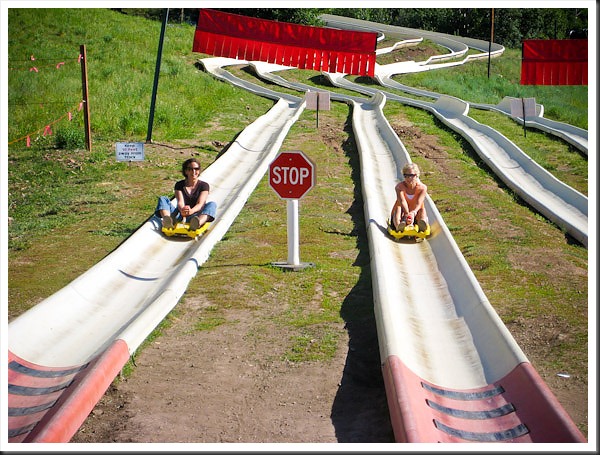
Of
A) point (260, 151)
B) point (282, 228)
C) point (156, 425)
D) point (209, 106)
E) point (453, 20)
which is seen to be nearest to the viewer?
point (156, 425)

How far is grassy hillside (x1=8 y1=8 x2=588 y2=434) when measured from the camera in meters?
7.81

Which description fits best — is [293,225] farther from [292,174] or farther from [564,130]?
[564,130]

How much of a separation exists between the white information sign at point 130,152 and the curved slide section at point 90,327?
2.88 meters

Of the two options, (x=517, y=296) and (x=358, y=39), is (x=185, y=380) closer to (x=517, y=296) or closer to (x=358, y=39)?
(x=517, y=296)

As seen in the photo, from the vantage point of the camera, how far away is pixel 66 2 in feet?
27.5

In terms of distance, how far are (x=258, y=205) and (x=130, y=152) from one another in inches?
115

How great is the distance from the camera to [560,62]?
616 inches

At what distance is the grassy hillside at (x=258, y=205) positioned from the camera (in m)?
7.81

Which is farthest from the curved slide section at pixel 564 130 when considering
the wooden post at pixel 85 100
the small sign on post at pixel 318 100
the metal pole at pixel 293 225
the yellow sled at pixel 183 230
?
the metal pole at pixel 293 225

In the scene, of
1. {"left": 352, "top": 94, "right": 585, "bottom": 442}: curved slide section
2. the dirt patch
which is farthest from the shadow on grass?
{"left": 352, "top": 94, "right": 585, "bottom": 442}: curved slide section

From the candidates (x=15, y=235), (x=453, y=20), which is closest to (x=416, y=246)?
(x=15, y=235)

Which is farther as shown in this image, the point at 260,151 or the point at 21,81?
the point at 21,81

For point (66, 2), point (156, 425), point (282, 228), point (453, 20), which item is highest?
point (453, 20)

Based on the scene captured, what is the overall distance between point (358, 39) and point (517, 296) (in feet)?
25.5
